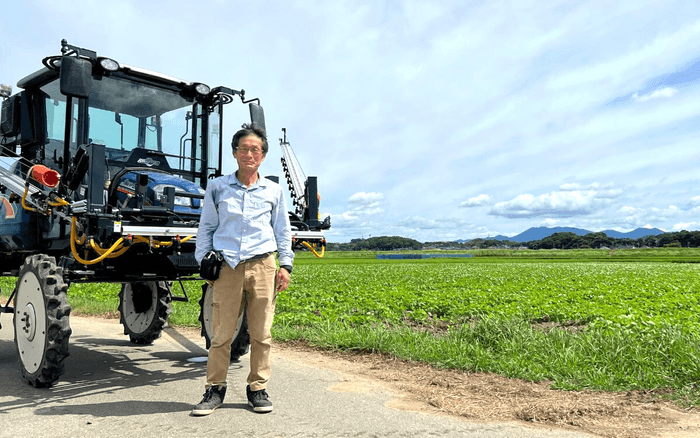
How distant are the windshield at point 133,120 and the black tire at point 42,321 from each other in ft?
4.51

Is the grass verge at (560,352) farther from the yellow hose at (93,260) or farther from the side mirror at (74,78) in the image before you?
the side mirror at (74,78)

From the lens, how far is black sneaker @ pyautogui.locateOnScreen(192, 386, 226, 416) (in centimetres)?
394

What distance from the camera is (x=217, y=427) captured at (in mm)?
3688

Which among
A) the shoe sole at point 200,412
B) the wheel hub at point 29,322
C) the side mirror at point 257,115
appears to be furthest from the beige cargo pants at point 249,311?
the side mirror at point 257,115

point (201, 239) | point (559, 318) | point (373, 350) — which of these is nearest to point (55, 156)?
point (201, 239)

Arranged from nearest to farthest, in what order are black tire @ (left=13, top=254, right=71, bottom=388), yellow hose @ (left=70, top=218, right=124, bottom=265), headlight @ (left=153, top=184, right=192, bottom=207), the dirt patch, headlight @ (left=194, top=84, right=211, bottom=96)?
1. the dirt patch
2. yellow hose @ (left=70, top=218, right=124, bottom=265)
3. black tire @ (left=13, top=254, right=71, bottom=388)
4. headlight @ (left=153, top=184, right=192, bottom=207)
5. headlight @ (left=194, top=84, right=211, bottom=96)

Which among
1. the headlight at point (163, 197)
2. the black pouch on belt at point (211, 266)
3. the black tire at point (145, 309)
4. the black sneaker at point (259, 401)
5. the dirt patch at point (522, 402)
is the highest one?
the headlight at point (163, 197)

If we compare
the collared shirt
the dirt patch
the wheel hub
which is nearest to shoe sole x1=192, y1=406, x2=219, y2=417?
the collared shirt

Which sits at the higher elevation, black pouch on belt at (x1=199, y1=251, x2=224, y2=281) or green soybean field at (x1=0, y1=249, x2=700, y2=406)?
black pouch on belt at (x1=199, y1=251, x2=224, y2=281)

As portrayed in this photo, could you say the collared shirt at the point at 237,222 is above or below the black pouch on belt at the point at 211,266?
above

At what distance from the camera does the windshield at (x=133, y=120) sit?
571 centimetres

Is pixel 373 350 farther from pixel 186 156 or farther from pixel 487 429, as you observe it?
pixel 186 156

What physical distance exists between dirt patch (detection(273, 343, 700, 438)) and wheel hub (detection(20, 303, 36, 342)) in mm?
3023

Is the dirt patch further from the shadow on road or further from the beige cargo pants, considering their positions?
the shadow on road
